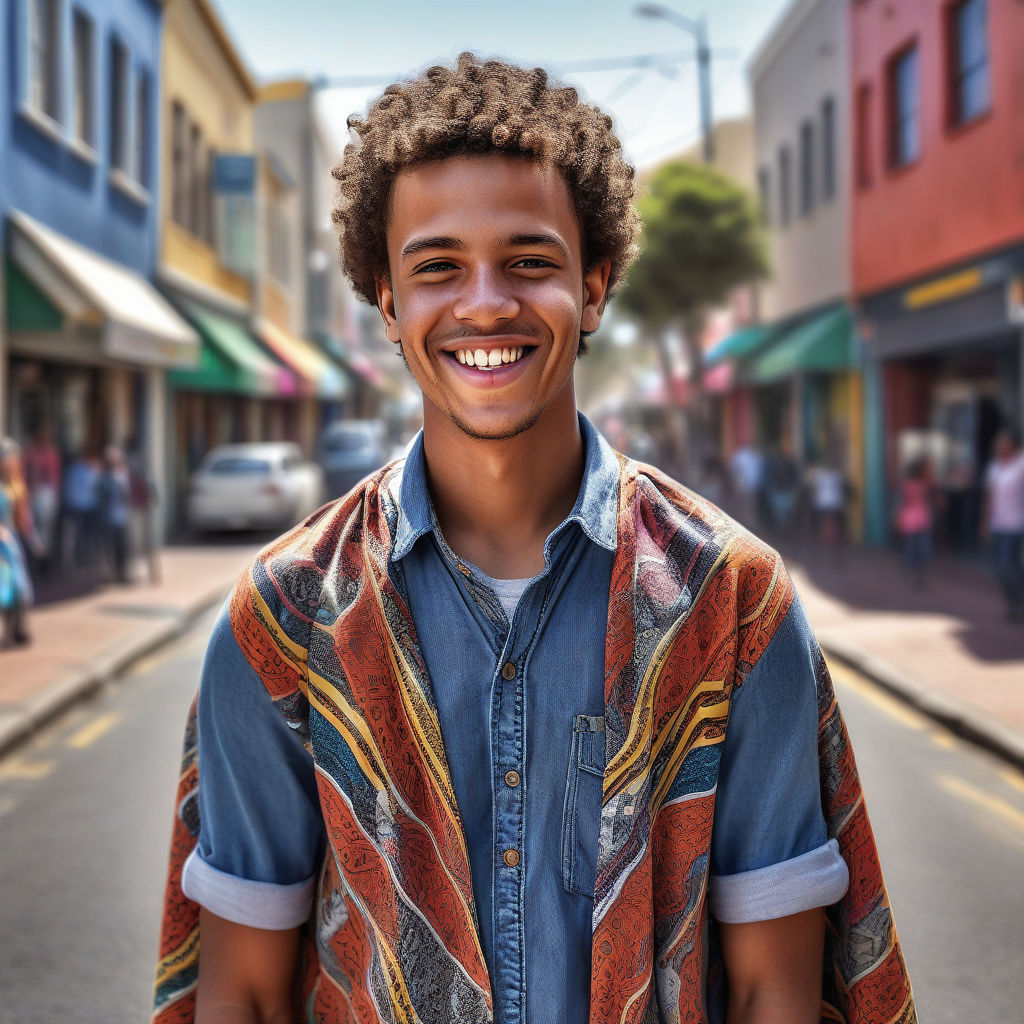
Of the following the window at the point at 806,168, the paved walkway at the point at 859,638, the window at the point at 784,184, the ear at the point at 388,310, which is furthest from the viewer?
the window at the point at 784,184

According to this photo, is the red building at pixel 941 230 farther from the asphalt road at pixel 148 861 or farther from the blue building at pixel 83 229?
the blue building at pixel 83 229

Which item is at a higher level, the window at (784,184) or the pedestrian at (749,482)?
the window at (784,184)

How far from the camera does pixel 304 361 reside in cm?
3142

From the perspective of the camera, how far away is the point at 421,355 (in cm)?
174

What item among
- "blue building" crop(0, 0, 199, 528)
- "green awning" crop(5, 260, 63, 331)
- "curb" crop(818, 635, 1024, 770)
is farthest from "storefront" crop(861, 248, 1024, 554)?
"blue building" crop(0, 0, 199, 528)

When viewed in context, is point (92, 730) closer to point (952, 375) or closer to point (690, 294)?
point (952, 375)

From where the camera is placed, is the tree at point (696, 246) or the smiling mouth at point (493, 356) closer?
the smiling mouth at point (493, 356)

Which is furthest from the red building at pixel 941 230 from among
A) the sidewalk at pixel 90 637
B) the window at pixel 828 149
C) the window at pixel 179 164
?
the window at pixel 179 164

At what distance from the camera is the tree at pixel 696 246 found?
23359mm

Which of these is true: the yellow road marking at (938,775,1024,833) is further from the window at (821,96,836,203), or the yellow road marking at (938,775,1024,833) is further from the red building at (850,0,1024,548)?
the window at (821,96,836,203)

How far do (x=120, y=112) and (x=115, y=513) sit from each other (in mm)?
7845

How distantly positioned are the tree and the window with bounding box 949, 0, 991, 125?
288 inches

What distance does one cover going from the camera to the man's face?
5.48 ft

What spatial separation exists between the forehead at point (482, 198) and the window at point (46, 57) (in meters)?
15.0
